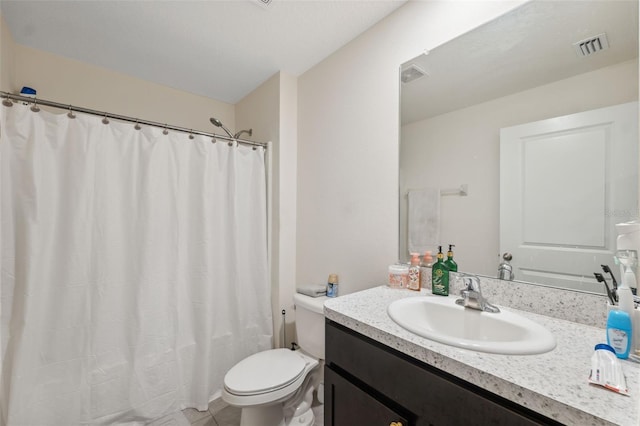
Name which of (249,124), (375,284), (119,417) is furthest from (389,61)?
(119,417)

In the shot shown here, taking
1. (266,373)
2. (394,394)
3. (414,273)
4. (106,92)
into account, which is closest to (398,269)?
(414,273)

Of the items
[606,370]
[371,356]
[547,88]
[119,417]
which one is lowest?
[119,417]

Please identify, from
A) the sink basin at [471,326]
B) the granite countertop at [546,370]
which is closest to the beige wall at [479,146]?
the sink basin at [471,326]

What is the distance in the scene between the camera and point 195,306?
1724 millimetres

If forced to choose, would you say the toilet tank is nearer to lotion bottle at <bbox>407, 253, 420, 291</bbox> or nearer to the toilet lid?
the toilet lid

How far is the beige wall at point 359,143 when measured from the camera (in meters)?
1.29

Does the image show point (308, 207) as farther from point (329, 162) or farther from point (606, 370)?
point (606, 370)

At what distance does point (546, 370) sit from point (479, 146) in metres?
0.84

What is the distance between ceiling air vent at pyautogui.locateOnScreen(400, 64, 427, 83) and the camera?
130 centimetres

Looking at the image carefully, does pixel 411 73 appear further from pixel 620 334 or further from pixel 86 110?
pixel 86 110

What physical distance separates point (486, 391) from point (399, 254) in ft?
2.59

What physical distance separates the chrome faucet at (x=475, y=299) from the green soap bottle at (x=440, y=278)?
129 millimetres

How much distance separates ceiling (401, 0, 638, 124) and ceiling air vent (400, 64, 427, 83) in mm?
14

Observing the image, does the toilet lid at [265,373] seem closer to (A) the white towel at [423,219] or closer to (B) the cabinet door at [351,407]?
(B) the cabinet door at [351,407]
